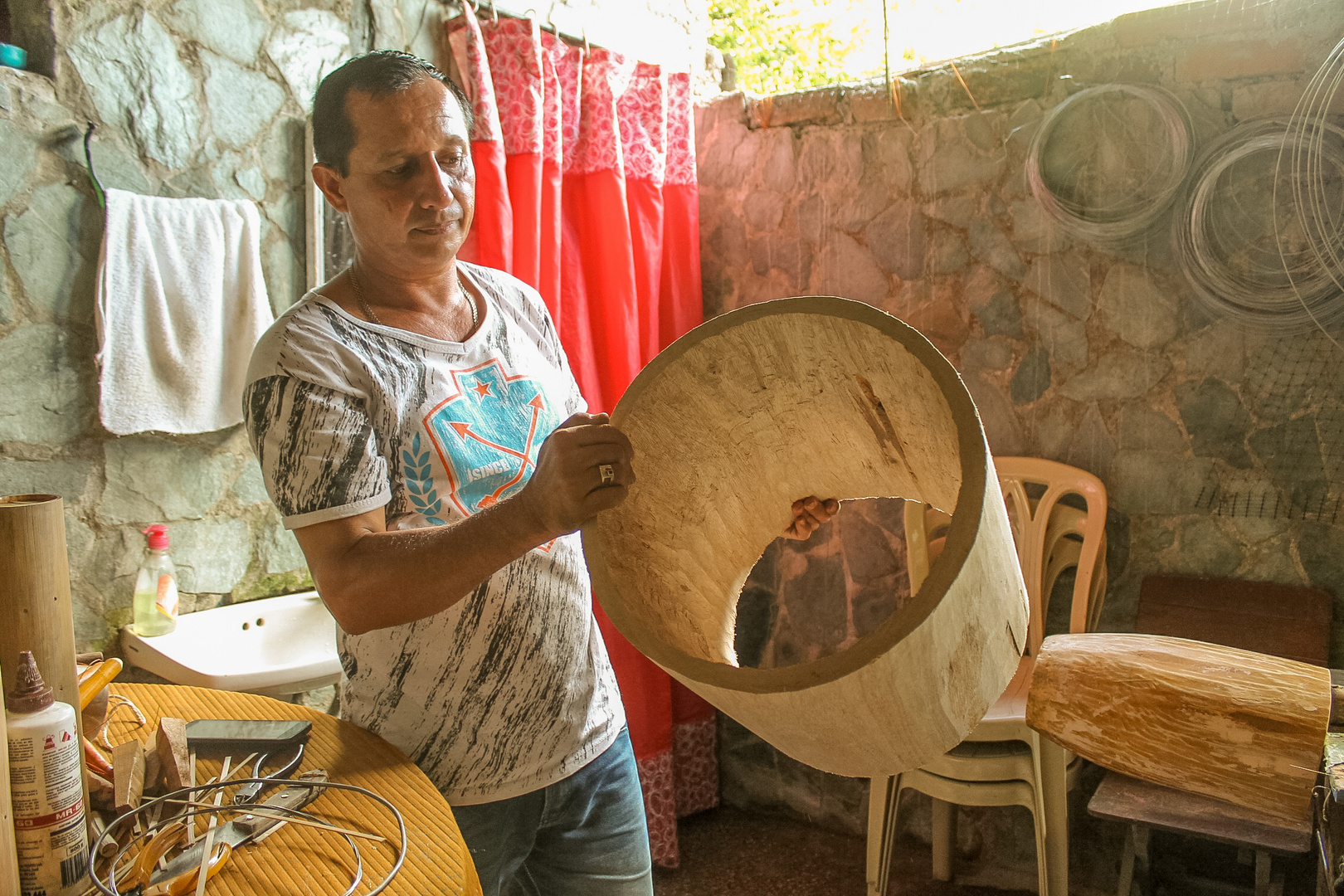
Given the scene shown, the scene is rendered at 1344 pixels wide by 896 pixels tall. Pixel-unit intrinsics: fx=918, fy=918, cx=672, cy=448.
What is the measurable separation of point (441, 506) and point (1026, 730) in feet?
5.19

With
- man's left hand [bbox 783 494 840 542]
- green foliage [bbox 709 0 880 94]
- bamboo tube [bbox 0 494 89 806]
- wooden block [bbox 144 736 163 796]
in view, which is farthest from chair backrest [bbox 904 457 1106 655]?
green foliage [bbox 709 0 880 94]

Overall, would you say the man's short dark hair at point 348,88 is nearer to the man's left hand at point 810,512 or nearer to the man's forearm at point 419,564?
the man's forearm at point 419,564

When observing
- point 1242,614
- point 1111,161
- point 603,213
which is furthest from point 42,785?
point 1111,161

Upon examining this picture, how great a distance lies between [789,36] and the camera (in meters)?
3.96

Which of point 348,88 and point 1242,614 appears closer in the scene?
point 348,88

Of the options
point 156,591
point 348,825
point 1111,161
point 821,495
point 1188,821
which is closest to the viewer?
point 348,825

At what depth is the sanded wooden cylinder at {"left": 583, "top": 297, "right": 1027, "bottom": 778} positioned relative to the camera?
0.74 m

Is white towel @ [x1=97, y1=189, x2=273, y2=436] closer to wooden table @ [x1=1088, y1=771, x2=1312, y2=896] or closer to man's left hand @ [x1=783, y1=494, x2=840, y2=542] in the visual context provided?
man's left hand @ [x1=783, y1=494, x2=840, y2=542]

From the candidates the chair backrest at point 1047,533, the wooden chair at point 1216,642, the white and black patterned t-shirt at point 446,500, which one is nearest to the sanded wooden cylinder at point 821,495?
the white and black patterned t-shirt at point 446,500

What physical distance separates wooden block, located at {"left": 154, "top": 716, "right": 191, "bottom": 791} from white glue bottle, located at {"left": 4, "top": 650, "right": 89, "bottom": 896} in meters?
0.19

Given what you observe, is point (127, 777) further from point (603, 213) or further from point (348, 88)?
point (603, 213)

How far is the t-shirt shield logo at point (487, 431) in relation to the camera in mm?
1184

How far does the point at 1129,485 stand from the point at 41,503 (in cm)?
238

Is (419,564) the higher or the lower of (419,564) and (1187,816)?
the higher
